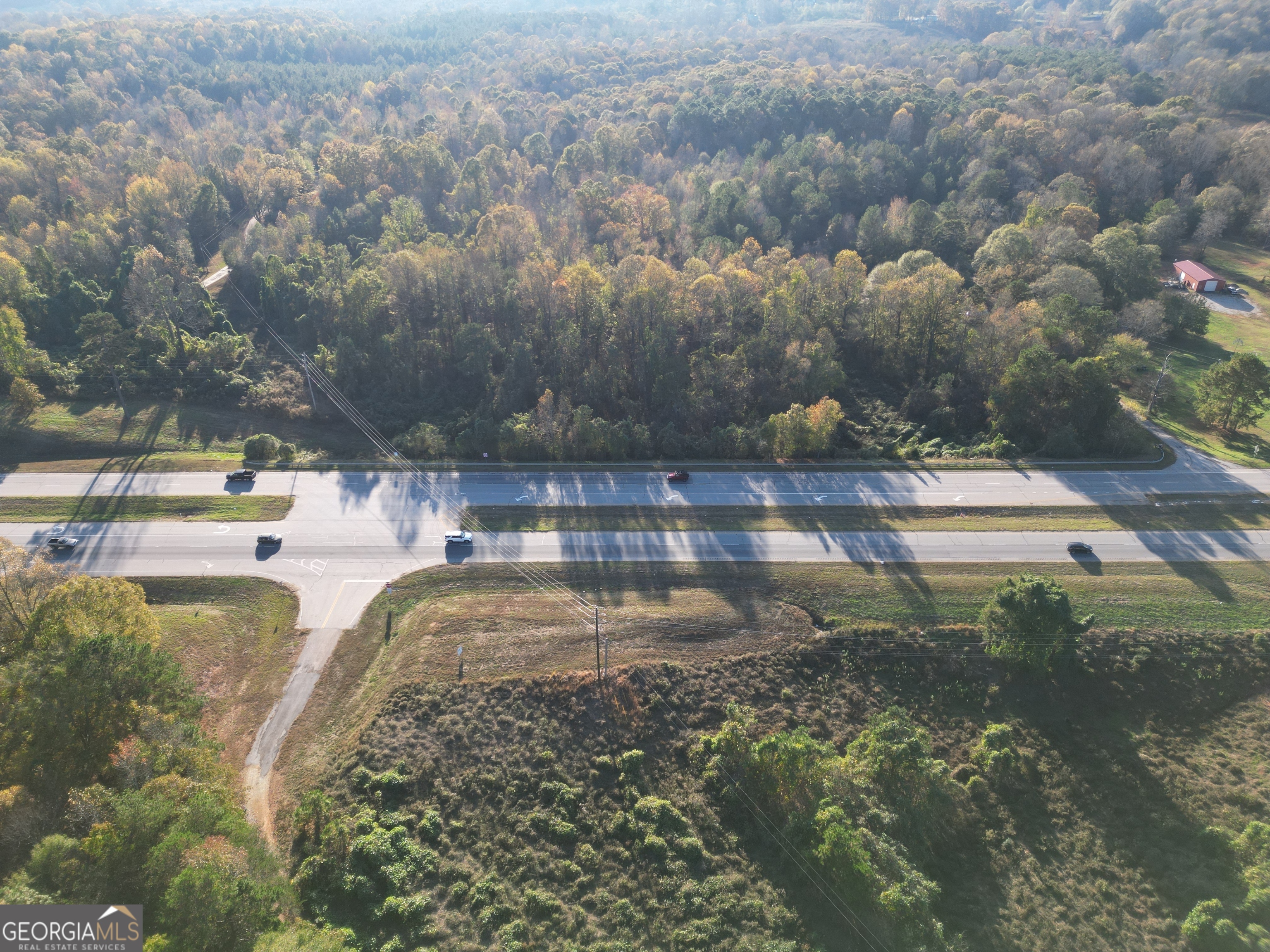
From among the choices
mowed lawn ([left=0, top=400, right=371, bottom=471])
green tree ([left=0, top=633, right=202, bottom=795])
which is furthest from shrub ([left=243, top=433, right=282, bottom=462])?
green tree ([left=0, top=633, right=202, bottom=795])

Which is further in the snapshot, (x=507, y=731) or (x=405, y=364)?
(x=405, y=364)

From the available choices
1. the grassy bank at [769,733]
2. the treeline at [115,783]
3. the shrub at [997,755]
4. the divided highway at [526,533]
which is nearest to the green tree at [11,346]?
the divided highway at [526,533]

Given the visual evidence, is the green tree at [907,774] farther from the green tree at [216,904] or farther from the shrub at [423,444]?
the shrub at [423,444]

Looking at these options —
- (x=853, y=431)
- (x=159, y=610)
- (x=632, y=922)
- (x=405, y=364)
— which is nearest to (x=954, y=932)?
(x=632, y=922)

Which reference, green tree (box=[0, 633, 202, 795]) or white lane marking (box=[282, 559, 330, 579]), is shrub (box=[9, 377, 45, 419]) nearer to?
white lane marking (box=[282, 559, 330, 579])

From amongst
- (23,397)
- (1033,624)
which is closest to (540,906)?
(1033,624)

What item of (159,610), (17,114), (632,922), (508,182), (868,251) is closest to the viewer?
(632,922)

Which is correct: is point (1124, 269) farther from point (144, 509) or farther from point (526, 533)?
point (144, 509)

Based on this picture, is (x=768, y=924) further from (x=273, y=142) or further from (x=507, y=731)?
(x=273, y=142)
